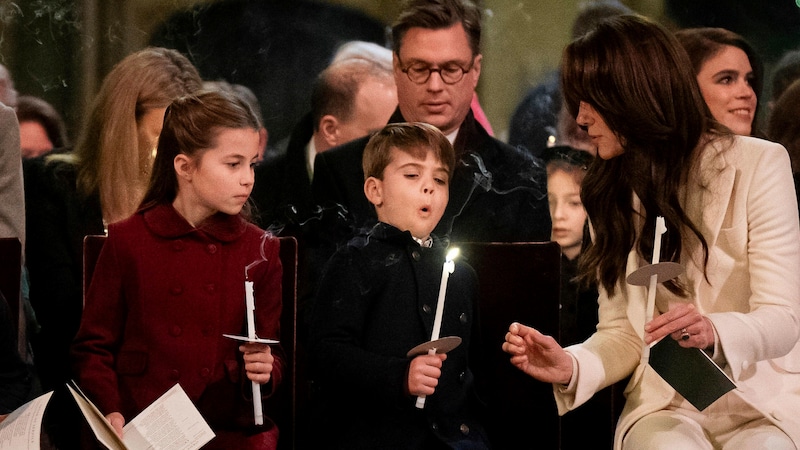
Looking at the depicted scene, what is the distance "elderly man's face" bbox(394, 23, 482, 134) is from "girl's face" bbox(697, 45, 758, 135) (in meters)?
0.80

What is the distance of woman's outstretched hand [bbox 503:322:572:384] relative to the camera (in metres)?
2.22

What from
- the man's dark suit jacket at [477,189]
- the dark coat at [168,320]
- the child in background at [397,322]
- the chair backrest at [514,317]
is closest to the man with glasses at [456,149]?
the man's dark suit jacket at [477,189]

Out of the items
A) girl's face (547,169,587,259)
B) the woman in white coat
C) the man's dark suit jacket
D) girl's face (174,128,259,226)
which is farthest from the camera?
girl's face (547,169,587,259)

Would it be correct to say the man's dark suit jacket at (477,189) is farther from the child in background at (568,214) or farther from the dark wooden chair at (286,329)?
the dark wooden chair at (286,329)

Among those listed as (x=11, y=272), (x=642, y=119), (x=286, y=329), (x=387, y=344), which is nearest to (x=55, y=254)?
(x=11, y=272)

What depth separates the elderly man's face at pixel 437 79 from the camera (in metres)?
3.10

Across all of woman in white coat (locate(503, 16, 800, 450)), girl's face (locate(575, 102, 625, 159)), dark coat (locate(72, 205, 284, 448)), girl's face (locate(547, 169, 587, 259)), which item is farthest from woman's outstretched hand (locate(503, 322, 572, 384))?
girl's face (locate(547, 169, 587, 259))

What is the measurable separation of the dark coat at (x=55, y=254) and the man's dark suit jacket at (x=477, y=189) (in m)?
0.75

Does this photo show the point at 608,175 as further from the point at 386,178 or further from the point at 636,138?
the point at 386,178

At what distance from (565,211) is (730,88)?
0.70 meters

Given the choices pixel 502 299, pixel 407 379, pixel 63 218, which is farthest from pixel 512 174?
pixel 63 218

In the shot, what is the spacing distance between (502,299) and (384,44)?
977mm

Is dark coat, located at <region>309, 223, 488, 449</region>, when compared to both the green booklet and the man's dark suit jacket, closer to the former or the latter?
the man's dark suit jacket

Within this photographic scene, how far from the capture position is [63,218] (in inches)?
119
